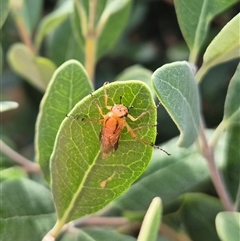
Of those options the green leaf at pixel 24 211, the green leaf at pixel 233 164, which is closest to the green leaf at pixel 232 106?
the green leaf at pixel 233 164

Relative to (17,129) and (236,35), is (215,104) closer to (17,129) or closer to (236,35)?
(17,129)

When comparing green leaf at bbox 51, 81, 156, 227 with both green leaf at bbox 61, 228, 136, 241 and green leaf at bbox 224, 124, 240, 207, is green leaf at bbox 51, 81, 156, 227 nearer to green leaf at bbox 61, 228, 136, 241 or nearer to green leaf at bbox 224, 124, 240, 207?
green leaf at bbox 61, 228, 136, 241

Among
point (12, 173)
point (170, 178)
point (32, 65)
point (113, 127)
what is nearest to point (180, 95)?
point (113, 127)

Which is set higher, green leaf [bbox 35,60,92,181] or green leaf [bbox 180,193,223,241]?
green leaf [bbox 35,60,92,181]

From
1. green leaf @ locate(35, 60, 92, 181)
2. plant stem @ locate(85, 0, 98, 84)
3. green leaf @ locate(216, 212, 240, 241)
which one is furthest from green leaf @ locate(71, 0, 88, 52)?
green leaf @ locate(216, 212, 240, 241)

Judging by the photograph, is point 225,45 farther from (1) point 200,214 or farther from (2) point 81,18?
(2) point 81,18

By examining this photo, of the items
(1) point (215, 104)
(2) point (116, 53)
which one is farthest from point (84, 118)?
(2) point (116, 53)
